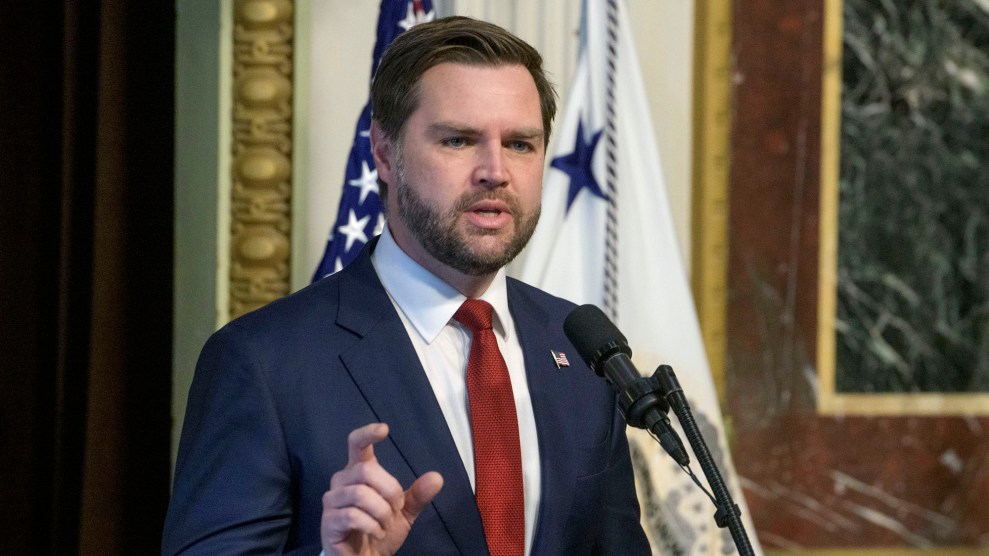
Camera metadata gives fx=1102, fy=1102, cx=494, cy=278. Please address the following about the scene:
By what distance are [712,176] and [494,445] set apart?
57.8 inches

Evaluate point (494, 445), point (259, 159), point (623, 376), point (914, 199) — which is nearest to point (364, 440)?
point (623, 376)

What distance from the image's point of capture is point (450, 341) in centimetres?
181

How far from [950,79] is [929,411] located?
2.98 feet

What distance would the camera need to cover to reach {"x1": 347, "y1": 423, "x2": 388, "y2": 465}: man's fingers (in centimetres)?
125

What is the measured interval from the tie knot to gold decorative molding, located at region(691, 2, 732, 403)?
A: 125 cm

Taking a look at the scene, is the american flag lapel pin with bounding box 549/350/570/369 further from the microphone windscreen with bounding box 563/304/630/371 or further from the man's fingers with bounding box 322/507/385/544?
the man's fingers with bounding box 322/507/385/544

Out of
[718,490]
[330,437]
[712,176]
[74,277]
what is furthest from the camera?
[712,176]

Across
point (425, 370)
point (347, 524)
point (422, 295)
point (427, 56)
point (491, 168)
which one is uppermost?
point (427, 56)

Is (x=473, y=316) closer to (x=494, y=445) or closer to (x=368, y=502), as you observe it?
(x=494, y=445)

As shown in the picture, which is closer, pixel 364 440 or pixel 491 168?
pixel 364 440

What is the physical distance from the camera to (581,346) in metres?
1.44

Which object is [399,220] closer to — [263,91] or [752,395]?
[263,91]

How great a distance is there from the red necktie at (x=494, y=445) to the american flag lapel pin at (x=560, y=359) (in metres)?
0.12

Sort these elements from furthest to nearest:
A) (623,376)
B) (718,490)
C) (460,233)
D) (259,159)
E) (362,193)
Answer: (259,159) → (362,193) → (460,233) → (623,376) → (718,490)
